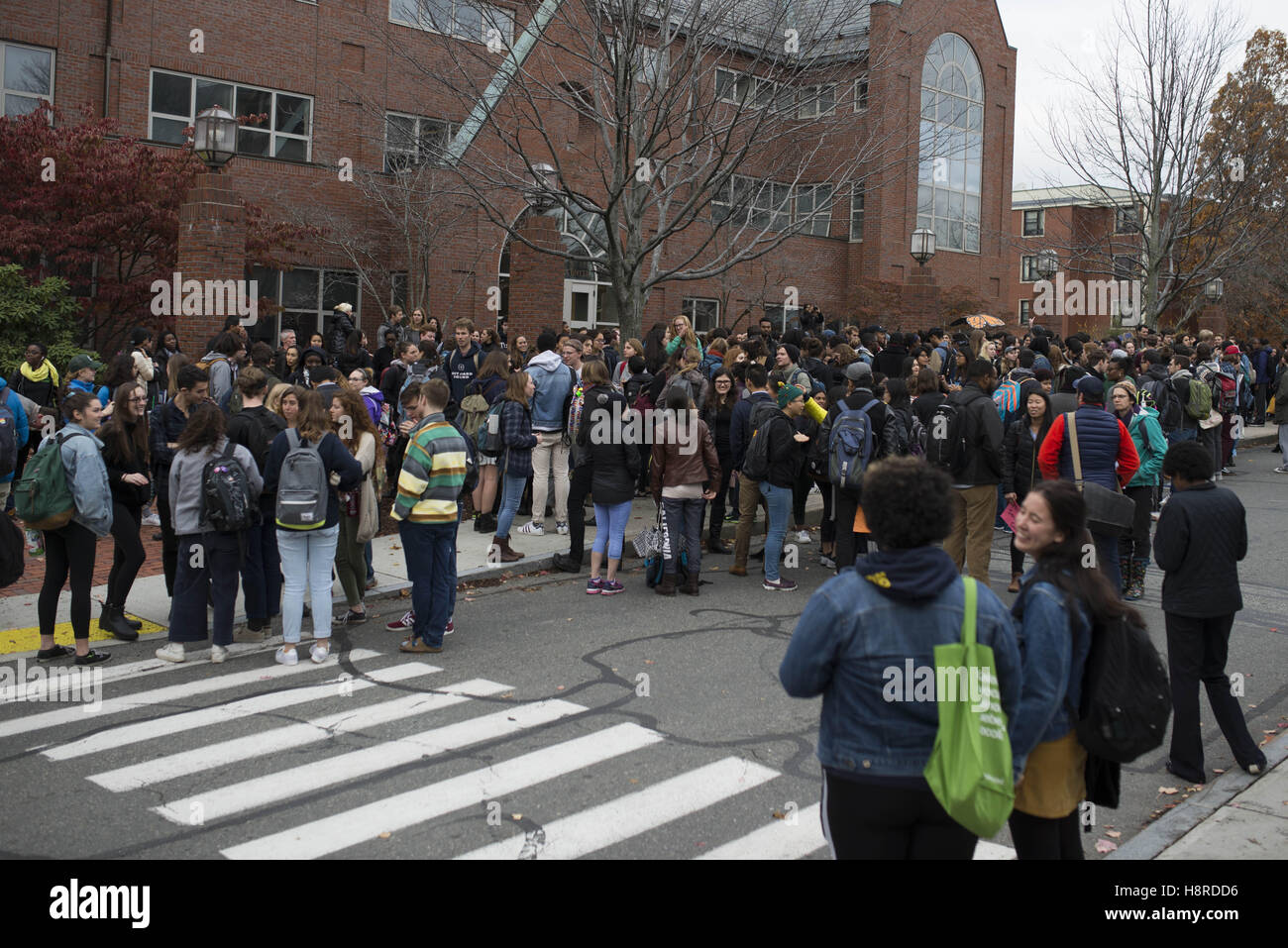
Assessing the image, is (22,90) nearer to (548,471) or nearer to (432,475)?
(548,471)

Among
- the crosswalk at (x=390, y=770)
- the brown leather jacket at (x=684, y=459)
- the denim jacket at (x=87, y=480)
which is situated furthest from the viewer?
the brown leather jacket at (x=684, y=459)

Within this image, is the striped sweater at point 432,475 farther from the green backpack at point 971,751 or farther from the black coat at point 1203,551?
the green backpack at point 971,751

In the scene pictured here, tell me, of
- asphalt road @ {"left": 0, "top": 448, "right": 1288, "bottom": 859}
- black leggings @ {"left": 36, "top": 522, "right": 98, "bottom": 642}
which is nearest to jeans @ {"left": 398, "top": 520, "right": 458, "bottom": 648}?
asphalt road @ {"left": 0, "top": 448, "right": 1288, "bottom": 859}

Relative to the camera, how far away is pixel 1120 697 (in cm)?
384

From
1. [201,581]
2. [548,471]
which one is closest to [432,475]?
[201,581]

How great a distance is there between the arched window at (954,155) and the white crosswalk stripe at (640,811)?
1260 inches

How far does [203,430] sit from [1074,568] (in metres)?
6.27

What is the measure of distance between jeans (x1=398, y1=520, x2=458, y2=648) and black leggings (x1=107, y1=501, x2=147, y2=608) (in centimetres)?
210

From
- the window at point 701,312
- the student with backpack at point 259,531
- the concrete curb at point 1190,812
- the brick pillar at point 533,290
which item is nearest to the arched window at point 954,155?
the window at point 701,312

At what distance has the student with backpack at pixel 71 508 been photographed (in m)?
7.84

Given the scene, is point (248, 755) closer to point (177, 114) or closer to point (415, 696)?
→ point (415, 696)

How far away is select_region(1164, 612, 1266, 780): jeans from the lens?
636 cm

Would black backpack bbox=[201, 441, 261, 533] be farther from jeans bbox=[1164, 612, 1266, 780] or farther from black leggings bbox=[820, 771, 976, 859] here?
jeans bbox=[1164, 612, 1266, 780]
